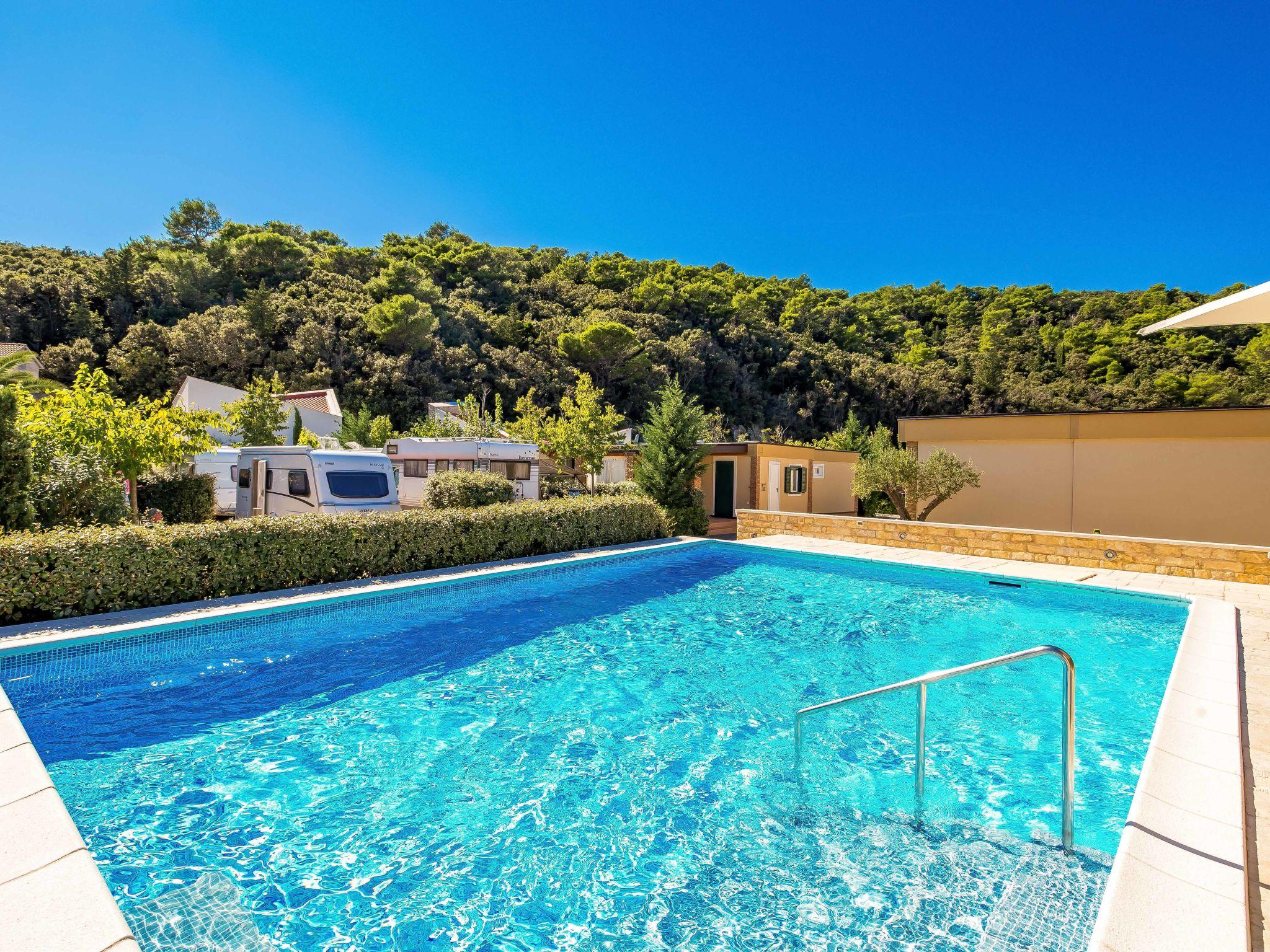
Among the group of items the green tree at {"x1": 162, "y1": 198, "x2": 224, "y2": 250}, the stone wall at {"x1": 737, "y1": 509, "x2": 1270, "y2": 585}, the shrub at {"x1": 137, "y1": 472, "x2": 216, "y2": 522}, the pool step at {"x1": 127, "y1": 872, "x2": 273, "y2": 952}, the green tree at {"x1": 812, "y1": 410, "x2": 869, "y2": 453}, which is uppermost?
the green tree at {"x1": 162, "y1": 198, "x2": 224, "y2": 250}

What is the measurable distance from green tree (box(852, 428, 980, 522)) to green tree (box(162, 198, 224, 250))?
4805 centimetres

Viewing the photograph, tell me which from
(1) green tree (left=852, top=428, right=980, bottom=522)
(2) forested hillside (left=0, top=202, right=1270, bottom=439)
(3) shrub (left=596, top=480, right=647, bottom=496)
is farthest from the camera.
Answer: (2) forested hillside (left=0, top=202, right=1270, bottom=439)

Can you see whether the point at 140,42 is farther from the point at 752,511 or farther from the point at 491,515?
the point at 752,511

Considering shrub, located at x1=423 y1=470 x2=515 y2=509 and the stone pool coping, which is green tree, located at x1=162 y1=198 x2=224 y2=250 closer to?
shrub, located at x1=423 y1=470 x2=515 y2=509

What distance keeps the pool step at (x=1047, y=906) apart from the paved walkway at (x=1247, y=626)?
0.60 metres

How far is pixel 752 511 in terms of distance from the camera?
14.3 meters

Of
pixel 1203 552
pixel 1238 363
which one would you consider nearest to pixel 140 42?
pixel 1203 552

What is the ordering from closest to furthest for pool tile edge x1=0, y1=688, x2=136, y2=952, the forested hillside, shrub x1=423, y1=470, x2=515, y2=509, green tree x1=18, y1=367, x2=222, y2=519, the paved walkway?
pool tile edge x1=0, y1=688, x2=136, y2=952 < the paved walkway < green tree x1=18, y1=367, x2=222, y2=519 < shrub x1=423, y1=470, x2=515, y2=509 < the forested hillside

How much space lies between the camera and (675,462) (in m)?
15.1

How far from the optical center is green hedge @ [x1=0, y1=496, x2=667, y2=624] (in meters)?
6.00

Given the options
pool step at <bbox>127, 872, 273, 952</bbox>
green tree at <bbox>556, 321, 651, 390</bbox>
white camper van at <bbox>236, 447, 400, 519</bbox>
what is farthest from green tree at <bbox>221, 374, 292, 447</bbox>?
green tree at <bbox>556, 321, 651, 390</bbox>

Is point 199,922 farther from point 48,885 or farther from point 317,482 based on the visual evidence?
point 317,482

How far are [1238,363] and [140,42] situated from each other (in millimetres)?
43076

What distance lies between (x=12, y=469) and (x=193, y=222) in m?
46.9
